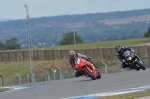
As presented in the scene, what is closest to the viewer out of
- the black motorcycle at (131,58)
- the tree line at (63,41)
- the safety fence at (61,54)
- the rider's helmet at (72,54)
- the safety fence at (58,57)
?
the rider's helmet at (72,54)

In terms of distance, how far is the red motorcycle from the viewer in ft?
79.8

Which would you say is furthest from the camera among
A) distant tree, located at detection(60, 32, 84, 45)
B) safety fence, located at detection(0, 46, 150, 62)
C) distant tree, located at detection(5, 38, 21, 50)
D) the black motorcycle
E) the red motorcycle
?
distant tree, located at detection(60, 32, 84, 45)

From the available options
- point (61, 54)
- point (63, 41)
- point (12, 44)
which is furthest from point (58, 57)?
point (63, 41)

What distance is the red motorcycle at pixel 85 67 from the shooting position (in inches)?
958

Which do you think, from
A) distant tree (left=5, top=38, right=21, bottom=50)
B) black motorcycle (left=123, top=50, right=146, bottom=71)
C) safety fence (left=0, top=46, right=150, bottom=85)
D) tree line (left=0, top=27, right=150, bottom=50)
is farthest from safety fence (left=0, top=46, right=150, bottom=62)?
tree line (left=0, top=27, right=150, bottom=50)

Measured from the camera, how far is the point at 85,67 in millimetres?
24484

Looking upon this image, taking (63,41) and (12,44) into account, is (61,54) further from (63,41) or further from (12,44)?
(63,41)

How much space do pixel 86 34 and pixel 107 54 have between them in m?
125

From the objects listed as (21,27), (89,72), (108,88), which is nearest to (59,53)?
(89,72)

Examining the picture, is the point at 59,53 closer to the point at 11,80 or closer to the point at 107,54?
the point at 107,54

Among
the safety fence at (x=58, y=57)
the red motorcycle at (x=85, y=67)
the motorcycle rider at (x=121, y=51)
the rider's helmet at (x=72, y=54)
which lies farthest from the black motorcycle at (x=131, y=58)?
the safety fence at (x=58, y=57)

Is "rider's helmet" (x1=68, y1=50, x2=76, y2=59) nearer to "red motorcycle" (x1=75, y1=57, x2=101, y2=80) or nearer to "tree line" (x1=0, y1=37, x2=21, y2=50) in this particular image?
"red motorcycle" (x1=75, y1=57, x2=101, y2=80)

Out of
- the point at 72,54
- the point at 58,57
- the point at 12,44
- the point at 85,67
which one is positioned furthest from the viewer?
the point at 12,44

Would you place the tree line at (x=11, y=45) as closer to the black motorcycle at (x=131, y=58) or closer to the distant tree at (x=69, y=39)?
the distant tree at (x=69, y=39)
